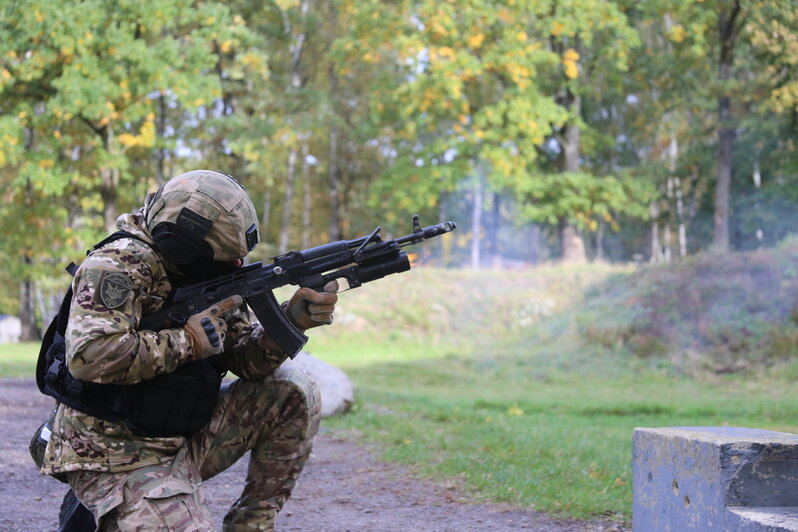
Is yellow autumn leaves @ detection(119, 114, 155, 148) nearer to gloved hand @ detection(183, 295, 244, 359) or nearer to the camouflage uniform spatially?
the camouflage uniform

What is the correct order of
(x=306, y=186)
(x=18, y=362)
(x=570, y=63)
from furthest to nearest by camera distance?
(x=306, y=186) < (x=570, y=63) < (x=18, y=362)

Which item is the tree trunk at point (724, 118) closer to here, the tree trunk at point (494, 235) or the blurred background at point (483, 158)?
the blurred background at point (483, 158)

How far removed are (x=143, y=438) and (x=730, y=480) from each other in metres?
2.42

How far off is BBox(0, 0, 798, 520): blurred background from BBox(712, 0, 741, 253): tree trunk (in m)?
0.07

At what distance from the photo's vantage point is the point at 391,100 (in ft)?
82.9

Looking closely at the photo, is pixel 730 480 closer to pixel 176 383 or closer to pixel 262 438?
pixel 262 438

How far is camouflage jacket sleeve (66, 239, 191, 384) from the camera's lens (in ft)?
11.0

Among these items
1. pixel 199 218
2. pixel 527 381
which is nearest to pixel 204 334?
pixel 199 218

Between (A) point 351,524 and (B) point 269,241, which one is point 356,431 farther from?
(B) point 269,241

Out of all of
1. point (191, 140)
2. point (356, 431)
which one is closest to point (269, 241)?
point (191, 140)

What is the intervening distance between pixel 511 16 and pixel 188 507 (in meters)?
21.8

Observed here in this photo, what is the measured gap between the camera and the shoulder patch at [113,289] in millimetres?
3395

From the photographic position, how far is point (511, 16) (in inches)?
926

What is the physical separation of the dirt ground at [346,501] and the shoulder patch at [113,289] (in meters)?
2.11
